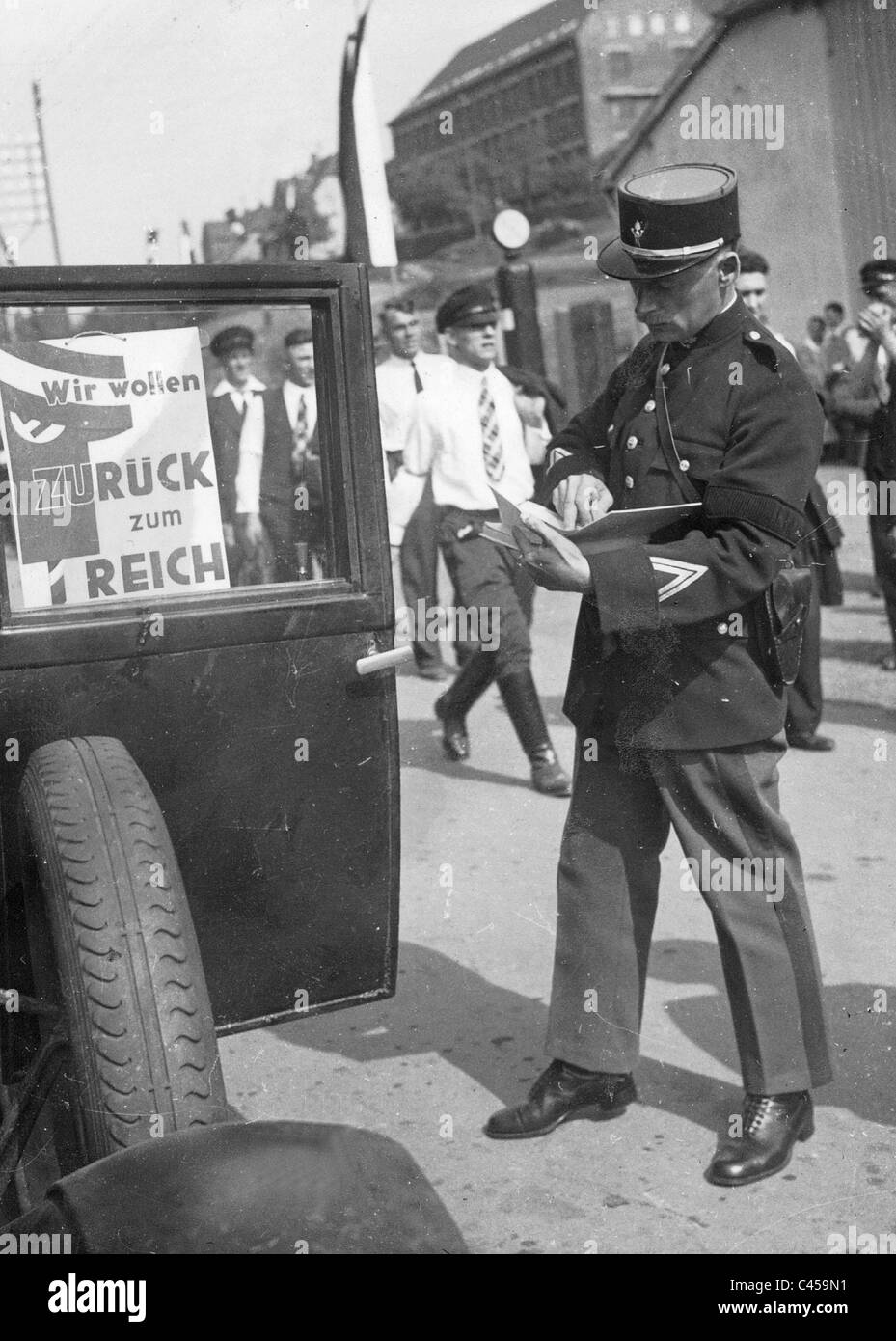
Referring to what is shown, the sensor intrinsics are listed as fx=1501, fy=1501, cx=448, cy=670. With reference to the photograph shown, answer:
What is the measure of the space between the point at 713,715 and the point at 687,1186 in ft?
3.12

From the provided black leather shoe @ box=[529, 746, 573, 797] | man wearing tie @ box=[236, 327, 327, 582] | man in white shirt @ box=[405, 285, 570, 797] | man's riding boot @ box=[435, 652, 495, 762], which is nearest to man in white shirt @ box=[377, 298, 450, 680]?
man in white shirt @ box=[405, 285, 570, 797]

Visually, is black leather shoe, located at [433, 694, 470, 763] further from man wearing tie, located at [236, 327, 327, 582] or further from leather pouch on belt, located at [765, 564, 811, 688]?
man wearing tie, located at [236, 327, 327, 582]

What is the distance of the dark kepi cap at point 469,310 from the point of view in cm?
615

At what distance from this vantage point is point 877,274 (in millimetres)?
6422

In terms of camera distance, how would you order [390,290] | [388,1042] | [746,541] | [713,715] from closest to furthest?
[746,541] < [713,715] < [388,1042] < [390,290]

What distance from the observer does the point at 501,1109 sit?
134 inches

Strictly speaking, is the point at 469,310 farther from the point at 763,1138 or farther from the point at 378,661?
the point at 763,1138

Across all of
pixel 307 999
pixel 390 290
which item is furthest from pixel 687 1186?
pixel 390 290

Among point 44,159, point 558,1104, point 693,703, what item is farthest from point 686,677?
point 44,159

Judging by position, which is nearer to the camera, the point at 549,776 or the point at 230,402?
the point at 230,402

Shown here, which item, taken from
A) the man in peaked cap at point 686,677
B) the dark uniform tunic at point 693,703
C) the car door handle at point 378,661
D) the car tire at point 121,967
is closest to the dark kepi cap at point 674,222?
the man in peaked cap at point 686,677

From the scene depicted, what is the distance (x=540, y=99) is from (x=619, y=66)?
9.88ft

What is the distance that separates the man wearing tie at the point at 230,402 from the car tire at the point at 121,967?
63cm
